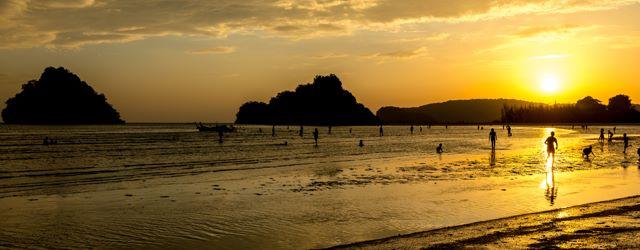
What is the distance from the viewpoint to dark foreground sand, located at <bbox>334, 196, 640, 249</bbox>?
945 centimetres

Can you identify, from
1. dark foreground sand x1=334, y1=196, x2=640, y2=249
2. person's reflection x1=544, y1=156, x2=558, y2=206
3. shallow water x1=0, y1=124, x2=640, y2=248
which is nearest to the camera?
dark foreground sand x1=334, y1=196, x2=640, y2=249

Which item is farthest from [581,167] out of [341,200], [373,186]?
[341,200]

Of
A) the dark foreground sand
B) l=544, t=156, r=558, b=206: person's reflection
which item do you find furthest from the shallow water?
the dark foreground sand

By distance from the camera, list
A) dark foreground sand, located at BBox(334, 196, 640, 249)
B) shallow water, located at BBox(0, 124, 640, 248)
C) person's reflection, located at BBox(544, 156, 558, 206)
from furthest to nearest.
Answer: person's reflection, located at BBox(544, 156, 558, 206) < shallow water, located at BBox(0, 124, 640, 248) < dark foreground sand, located at BBox(334, 196, 640, 249)

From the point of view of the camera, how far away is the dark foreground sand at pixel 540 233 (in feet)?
31.0

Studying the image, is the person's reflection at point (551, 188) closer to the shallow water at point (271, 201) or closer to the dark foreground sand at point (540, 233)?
the shallow water at point (271, 201)

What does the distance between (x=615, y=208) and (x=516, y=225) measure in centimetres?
406

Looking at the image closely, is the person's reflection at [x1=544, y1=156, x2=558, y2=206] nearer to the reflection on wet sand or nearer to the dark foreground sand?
the reflection on wet sand

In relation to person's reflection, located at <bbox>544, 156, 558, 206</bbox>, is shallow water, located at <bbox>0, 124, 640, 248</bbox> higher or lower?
lower

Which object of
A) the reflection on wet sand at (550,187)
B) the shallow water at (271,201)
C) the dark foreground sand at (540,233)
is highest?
the dark foreground sand at (540,233)

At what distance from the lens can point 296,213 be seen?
14219mm

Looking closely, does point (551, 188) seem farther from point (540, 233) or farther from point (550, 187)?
point (540, 233)

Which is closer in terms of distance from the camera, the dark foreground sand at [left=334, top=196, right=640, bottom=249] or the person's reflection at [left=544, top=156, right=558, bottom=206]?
the dark foreground sand at [left=334, top=196, right=640, bottom=249]

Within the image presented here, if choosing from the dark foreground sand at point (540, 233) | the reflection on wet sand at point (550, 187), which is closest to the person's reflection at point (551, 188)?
the reflection on wet sand at point (550, 187)
